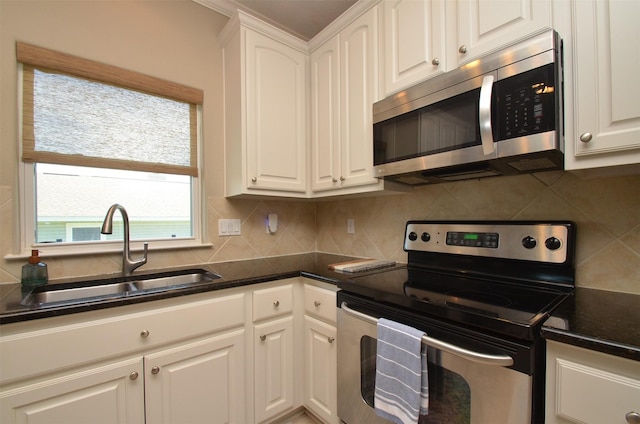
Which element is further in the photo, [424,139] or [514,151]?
[424,139]

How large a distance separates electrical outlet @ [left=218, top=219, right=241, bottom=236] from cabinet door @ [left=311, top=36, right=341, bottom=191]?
595 mm

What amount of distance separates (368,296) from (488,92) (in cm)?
90

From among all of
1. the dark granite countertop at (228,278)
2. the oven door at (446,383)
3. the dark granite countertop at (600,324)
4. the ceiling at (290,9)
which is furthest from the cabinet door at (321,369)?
the ceiling at (290,9)

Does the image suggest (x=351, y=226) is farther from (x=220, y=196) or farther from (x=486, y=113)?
(x=486, y=113)

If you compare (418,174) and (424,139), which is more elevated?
(424,139)

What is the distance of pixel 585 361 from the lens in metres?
0.70

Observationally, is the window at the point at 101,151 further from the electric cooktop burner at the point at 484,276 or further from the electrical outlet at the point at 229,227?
the electric cooktop burner at the point at 484,276

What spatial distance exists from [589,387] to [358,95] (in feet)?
4.91

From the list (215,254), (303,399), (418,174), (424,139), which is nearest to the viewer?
(424,139)

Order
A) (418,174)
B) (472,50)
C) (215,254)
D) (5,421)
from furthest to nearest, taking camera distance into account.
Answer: (215,254), (418,174), (472,50), (5,421)

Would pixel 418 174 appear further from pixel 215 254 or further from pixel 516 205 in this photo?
pixel 215 254

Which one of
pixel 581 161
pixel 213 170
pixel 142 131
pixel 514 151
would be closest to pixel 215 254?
pixel 213 170

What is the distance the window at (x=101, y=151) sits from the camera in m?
1.39

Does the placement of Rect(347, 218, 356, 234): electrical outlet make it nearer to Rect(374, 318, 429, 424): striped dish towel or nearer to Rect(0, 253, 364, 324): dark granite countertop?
Rect(0, 253, 364, 324): dark granite countertop
